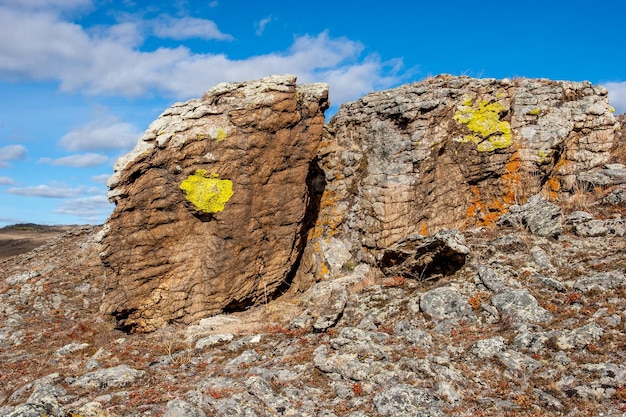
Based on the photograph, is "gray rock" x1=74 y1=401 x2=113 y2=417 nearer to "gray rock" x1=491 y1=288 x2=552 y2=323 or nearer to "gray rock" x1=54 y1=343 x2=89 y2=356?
"gray rock" x1=54 y1=343 x2=89 y2=356

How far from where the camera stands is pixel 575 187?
17.4m

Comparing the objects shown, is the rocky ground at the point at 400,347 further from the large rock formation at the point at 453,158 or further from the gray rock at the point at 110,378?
the large rock formation at the point at 453,158

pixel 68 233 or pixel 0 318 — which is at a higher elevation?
pixel 68 233

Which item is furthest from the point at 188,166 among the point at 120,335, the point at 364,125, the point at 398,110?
the point at 398,110

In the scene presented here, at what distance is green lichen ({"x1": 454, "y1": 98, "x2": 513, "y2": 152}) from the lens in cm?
1786

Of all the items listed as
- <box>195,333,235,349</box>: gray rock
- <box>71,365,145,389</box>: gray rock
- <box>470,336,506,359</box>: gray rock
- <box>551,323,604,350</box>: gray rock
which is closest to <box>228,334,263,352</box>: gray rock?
<box>195,333,235,349</box>: gray rock

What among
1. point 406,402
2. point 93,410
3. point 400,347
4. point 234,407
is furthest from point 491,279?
point 93,410

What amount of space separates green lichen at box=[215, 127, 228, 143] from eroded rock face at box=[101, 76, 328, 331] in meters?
0.04

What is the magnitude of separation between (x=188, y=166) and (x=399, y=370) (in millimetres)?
10665

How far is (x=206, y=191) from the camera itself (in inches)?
614

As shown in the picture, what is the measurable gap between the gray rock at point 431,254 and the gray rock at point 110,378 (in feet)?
29.1

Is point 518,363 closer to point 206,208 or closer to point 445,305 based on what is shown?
point 445,305

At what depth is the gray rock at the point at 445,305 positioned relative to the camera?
11.0 m

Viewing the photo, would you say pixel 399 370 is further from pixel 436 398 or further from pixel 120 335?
pixel 120 335
